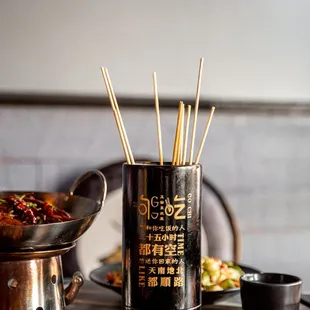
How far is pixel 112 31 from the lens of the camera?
2.98 meters

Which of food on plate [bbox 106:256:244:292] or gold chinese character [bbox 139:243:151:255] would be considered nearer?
gold chinese character [bbox 139:243:151:255]

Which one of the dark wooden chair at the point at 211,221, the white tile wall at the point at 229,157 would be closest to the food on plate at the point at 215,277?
the dark wooden chair at the point at 211,221

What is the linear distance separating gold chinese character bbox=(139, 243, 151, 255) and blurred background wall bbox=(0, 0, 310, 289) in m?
1.56

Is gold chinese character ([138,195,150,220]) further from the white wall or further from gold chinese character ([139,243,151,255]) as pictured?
Answer: the white wall

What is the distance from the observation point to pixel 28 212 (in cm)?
140

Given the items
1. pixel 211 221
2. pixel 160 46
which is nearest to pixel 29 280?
pixel 211 221

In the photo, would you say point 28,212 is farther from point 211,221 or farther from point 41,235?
point 211,221

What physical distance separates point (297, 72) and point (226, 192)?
0.68 metres

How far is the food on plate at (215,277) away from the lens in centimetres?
164

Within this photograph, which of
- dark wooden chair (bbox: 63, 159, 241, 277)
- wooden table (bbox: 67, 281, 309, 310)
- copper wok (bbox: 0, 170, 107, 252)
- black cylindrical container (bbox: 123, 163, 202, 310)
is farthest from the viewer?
dark wooden chair (bbox: 63, 159, 241, 277)

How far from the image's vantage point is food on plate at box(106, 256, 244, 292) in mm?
1637

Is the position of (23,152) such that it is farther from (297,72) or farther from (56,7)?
(297,72)

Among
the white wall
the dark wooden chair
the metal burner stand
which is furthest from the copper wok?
the white wall

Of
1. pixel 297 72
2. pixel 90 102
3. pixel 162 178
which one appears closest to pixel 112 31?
pixel 90 102
